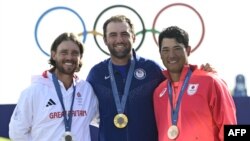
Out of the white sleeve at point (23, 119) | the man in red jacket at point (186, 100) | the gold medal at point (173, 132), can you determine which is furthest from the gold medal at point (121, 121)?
the white sleeve at point (23, 119)

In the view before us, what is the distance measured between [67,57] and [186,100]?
1.27 meters

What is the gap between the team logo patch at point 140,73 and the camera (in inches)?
275

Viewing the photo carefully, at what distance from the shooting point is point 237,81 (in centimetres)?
1193

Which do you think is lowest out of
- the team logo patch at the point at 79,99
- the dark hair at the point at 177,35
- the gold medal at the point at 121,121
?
the gold medal at the point at 121,121

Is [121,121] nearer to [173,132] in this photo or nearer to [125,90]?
[125,90]

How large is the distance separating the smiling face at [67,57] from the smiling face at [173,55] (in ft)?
2.91

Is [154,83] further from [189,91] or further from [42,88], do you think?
[42,88]

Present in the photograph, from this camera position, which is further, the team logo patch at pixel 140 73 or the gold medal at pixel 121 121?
the team logo patch at pixel 140 73

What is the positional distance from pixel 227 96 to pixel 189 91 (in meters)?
0.38

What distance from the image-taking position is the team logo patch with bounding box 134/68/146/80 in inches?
275

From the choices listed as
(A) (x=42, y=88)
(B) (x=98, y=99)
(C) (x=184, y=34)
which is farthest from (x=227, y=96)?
(A) (x=42, y=88)

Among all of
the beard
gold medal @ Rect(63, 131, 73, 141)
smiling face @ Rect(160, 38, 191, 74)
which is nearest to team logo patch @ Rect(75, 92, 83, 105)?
gold medal @ Rect(63, 131, 73, 141)

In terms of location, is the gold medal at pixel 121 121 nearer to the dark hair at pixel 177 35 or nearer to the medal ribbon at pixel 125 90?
the medal ribbon at pixel 125 90

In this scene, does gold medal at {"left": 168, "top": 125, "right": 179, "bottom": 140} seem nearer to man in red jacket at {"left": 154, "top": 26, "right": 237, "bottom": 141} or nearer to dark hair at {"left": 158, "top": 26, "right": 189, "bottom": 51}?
man in red jacket at {"left": 154, "top": 26, "right": 237, "bottom": 141}
